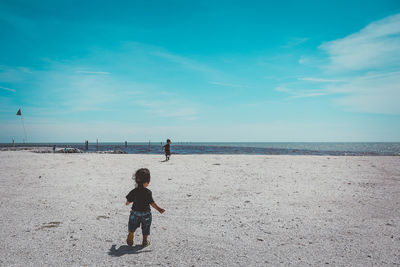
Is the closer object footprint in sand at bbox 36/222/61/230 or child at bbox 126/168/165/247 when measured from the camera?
child at bbox 126/168/165/247

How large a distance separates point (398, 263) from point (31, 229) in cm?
723

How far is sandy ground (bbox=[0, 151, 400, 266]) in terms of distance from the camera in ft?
13.7

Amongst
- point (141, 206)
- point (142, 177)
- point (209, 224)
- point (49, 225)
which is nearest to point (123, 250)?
point (141, 206)

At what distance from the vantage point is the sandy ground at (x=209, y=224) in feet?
13.7

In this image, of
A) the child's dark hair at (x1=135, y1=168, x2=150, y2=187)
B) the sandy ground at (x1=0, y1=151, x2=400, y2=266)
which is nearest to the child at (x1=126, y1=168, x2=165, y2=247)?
the child's dark hair at (x1=135, y1=168, x2=150, y2=187)

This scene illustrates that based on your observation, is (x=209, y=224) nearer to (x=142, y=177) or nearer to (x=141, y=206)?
(x=141, y=206)

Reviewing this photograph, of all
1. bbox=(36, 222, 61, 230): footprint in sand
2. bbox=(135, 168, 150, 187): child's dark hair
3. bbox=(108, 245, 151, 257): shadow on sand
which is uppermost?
bbox=(135, 168, 150, 187): child's dark hair

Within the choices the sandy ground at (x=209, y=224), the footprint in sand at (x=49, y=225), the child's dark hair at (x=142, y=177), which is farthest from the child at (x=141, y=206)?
the footprint in sand at (x=49, y=225)

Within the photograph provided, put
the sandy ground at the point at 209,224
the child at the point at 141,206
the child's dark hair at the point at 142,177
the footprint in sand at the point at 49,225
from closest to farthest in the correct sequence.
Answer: the sandy ground at the point at 209,224 < the child at the point at 141,206 < the child's dark hair at the point at 142,177 < the footprint in sand at the point at 49,225

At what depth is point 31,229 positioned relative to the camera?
5312 mm

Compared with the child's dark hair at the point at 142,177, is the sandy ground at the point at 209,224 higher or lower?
lower

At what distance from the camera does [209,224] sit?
5812 mm

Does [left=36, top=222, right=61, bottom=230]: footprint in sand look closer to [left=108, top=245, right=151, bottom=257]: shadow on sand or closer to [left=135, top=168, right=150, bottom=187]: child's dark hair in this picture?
[left=108, top=245, right=151, bottom=257]: shadow on sand

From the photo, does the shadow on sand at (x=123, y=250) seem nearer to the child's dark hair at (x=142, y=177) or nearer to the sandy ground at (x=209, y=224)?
the sandy ground at (x=209, y=224)
